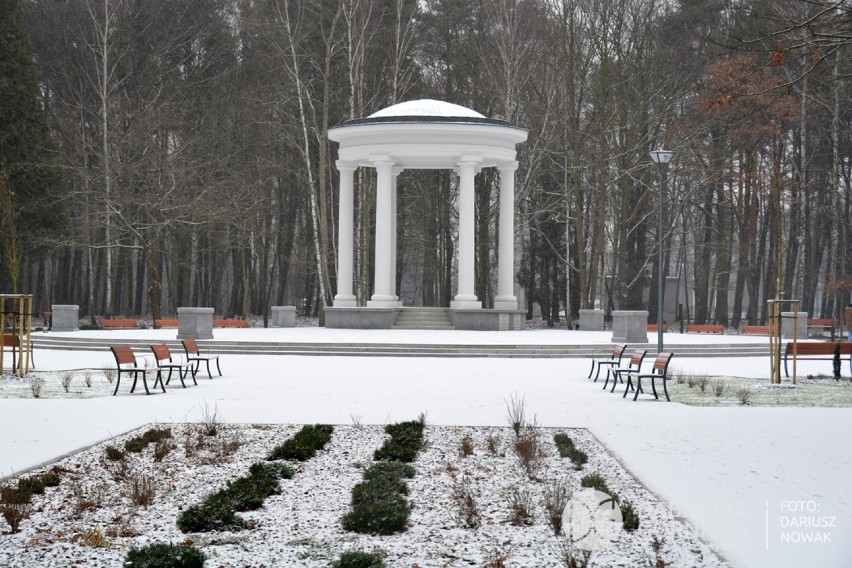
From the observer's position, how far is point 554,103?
54844mm

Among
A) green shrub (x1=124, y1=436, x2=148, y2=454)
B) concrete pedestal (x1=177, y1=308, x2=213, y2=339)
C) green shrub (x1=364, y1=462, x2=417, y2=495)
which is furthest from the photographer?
concrete pedestal (x1=177, y1=308, x2=213, y2=339)

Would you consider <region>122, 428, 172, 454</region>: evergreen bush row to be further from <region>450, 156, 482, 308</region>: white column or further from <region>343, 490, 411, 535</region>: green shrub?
<region>450, 156, 482, 308</region>: white column

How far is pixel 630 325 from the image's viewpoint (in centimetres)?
3606

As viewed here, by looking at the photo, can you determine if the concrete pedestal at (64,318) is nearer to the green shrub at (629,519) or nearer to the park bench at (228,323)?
the park bench at (228,323)

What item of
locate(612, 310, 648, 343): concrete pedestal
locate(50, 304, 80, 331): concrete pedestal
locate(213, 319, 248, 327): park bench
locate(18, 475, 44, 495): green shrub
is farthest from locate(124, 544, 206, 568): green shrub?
locate(213, 319, 248, 327): park bench

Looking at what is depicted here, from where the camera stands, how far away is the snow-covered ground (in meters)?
9.77

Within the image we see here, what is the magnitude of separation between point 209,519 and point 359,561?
2.07m

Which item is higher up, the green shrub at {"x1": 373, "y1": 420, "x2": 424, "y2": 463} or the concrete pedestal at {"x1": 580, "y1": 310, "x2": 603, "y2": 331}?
the concrete pedestal at {"x1": 580, "y1": 310, "x2": 603, "y2": 331}

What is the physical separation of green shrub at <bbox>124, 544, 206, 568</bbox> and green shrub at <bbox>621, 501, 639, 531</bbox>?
3633mm

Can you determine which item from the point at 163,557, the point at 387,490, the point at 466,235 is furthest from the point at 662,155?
the point at 163,557

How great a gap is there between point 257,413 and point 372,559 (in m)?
9.32

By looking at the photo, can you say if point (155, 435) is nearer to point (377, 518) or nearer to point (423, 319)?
point (377, 518)

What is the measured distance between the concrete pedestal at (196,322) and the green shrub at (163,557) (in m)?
27.5

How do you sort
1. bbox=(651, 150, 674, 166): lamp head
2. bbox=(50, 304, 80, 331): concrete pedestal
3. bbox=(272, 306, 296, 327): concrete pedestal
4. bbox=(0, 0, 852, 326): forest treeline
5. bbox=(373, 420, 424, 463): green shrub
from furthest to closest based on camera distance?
1. bbox=(0, 0, 852, 326): forest treeline
2. bbox=(272, 306, 296, 327): concrete pedestal
3. bbox=(50, 304, 80, 331): concrete pedestal
4. bbox=(651, 150, 674, 166): lamp head
5. bbox=(373, 420, 424, 463): green shrub
